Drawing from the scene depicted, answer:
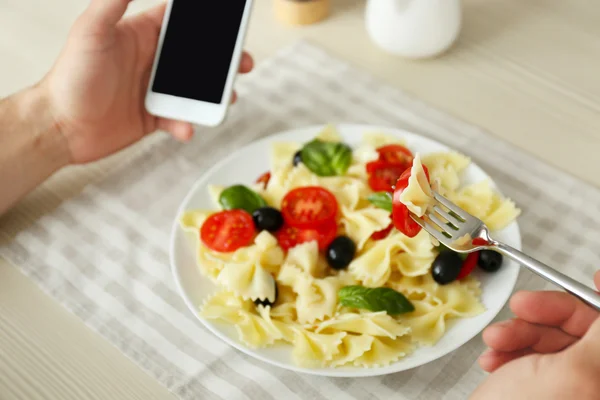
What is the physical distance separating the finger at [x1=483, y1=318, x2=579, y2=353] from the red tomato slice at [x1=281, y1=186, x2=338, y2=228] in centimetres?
47

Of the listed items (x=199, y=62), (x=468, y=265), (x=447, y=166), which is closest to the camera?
(x=468, y=265)

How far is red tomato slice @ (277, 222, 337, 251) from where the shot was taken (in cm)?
139

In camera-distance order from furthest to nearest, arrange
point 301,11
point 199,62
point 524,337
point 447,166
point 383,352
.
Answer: point 301,11 < point 199,62 < point 447,166 < point 383,352 < point 524,337

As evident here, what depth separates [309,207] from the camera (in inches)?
56.4

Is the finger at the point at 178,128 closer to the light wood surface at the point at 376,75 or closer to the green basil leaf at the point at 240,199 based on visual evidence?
the light wood surface at the point at 376,75

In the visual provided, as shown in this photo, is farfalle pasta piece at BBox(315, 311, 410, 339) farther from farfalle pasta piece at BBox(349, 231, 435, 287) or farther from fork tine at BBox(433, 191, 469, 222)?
fork tine at BBox(433, 191, 469, 222)

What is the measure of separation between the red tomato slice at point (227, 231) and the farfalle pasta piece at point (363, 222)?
0.20 metres

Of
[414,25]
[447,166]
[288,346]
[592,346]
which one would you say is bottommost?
[288,346]

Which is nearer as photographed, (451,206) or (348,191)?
(451,206)

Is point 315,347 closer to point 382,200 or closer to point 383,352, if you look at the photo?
point 383,352

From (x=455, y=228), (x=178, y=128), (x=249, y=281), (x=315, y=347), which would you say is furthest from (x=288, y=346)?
(x=178, y=128)

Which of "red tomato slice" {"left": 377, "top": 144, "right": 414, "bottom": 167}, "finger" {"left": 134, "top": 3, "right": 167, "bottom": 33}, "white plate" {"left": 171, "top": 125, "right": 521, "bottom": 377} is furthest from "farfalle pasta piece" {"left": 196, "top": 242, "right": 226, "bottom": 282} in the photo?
"finger" {"left": 134, "top": 3, "right": 167, "bottom": 33}

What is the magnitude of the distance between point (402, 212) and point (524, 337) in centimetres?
28

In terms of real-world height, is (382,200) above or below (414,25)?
below
